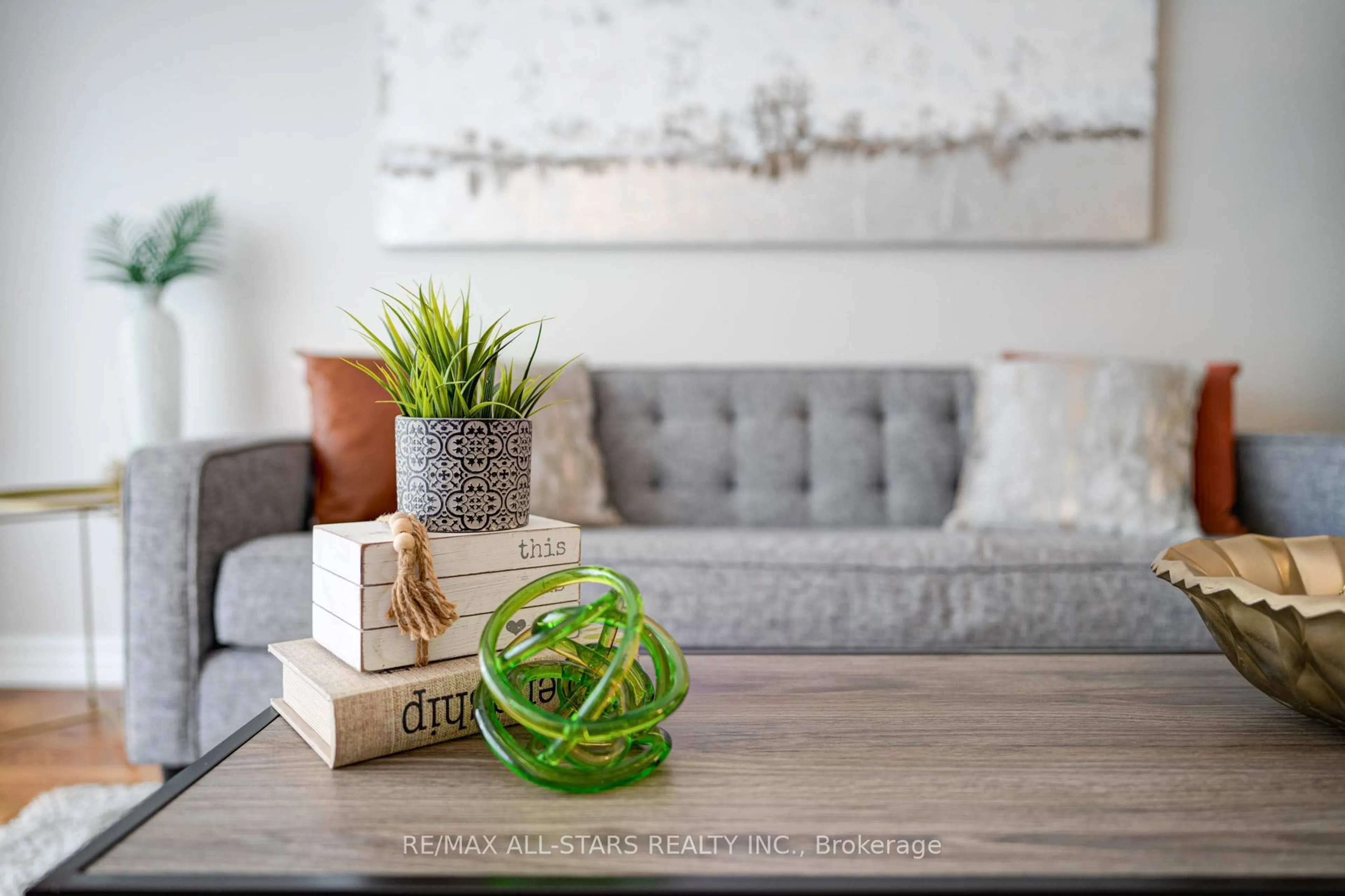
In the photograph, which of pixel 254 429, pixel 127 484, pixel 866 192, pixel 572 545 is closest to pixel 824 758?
pixel 572 545

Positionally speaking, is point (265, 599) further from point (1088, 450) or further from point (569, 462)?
point (1088, 450)

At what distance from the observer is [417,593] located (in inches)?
25.5

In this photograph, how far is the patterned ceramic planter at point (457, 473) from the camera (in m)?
0.70

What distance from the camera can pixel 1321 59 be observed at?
2.19m

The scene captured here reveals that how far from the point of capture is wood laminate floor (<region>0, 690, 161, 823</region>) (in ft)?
5.16

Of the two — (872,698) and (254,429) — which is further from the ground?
(254,429)

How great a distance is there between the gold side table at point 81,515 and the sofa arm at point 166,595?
0.34 meters

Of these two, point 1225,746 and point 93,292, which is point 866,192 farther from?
point 93,292

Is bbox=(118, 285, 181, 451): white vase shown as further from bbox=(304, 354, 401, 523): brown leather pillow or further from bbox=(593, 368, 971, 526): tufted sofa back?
bbox=(593, 368, 971, 526): tufted sofa back

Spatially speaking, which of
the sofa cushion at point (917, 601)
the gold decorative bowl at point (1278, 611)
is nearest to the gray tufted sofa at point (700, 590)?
the sofa cushion at point (917, 601)

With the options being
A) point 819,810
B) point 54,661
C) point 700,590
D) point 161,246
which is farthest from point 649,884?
point 54,661

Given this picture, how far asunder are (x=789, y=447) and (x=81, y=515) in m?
1.93

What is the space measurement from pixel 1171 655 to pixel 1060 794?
0.45m

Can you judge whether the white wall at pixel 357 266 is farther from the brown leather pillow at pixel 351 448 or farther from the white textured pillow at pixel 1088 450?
the brown leather pillow at pixel 351 448
